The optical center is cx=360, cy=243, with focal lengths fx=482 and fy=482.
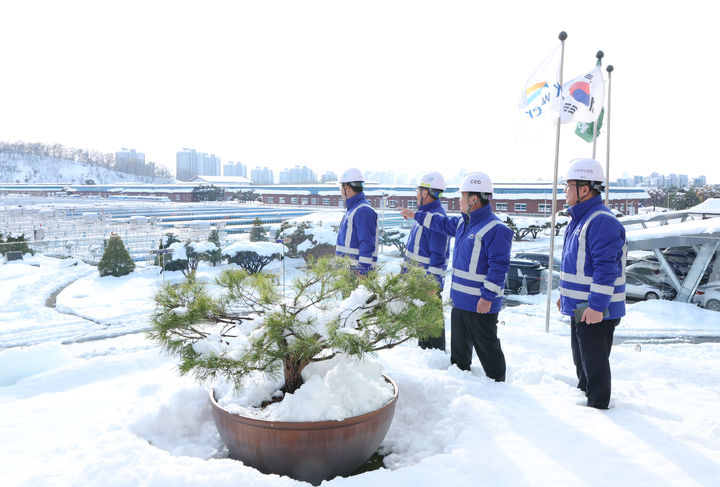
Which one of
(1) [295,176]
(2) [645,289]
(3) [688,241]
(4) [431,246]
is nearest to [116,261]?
(4) [431,246]

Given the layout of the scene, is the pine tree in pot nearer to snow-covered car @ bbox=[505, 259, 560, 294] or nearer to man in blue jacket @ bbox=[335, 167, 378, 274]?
man in blue jacket @ bbox=[335, 167, 378, 274]

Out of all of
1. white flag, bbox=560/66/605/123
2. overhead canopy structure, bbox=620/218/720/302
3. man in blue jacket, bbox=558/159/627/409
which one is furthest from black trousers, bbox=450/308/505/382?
overhead canopy structure, bbox=620/218/720/302

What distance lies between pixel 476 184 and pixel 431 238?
2.55 ft

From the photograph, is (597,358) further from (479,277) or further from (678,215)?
(678,215)

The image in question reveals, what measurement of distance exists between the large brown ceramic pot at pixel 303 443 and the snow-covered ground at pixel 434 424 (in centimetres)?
18

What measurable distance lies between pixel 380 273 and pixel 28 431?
2.07 meters

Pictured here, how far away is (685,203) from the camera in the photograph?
3888 centimetres

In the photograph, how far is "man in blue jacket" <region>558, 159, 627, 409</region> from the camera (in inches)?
110

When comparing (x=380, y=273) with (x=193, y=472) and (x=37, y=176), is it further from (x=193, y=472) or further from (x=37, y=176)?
(x=37, y=176)

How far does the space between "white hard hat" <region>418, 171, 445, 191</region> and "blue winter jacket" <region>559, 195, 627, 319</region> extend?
1.23m

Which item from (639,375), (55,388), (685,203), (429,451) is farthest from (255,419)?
(685,203)

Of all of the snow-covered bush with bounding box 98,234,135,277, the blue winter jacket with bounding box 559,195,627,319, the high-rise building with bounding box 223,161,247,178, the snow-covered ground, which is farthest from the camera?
the high-rise building with bounding box 223,161,247,178

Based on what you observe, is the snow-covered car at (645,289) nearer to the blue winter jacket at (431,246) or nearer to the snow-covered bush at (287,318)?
the blue winter jacket at (431,246)

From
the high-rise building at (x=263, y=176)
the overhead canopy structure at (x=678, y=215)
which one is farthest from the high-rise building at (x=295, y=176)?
the overhead canopy structure at (x=678, y=215)
